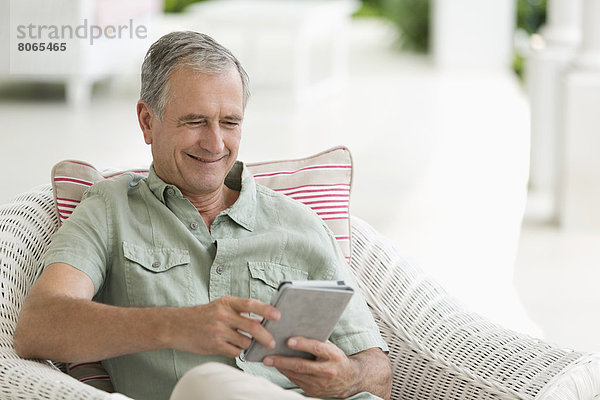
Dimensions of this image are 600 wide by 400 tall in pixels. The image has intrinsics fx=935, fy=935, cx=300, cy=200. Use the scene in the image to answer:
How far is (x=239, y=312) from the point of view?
1457 millimetres

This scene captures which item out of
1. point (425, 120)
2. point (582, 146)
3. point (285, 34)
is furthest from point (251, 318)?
point (285, 34)

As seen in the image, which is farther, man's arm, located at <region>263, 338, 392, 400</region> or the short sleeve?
the short sleeve

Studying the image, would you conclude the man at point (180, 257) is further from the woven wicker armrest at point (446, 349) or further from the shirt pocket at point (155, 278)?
the woven wicker armrest at point (446, 349)

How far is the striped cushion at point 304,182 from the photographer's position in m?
1.88

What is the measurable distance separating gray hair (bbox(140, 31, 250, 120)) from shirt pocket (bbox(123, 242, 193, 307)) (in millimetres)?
260

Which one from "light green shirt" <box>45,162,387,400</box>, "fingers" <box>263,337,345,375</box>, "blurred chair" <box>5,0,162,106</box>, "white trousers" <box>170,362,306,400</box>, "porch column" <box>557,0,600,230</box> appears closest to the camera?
"white trousers" <box>170,362,306,400</box>

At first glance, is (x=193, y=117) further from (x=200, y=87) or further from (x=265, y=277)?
(x=265, y=277)

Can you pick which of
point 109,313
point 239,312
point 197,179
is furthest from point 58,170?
point 239,312

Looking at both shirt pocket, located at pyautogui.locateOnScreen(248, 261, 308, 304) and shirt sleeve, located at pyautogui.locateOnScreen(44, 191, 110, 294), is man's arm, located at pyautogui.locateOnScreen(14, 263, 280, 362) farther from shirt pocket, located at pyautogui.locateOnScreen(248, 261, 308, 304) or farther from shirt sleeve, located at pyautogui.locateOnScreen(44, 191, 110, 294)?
shirt pocket, located at pyautogui.locateOnScreen(248, 261, 308, 304)

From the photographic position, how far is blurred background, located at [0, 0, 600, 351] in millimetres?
4156

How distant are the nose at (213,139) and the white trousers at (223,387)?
1.66 ft

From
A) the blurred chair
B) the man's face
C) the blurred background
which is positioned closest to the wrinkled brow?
the man's face

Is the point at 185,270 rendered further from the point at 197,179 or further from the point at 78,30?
the point at 78,30

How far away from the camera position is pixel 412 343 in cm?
186
